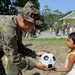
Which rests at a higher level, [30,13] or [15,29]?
[30,13]

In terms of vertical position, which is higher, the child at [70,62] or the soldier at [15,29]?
the soldier at [15,29]

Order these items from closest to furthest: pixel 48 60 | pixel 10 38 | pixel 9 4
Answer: pixel 10 38 → pixel 48 60 → pixel 9 4

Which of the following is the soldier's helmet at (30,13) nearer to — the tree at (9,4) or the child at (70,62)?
the child at (70,62)

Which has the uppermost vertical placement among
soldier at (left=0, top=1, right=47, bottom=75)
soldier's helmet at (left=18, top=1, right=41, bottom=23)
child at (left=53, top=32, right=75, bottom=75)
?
soldier's helmet at (left=18, top=1, right=41, bottom=23)

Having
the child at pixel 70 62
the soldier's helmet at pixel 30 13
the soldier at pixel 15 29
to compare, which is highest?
the soldier's helmet at pixel 30 13

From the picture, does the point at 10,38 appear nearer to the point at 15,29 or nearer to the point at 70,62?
the point at 15,29

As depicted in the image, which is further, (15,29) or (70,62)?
(70,62)

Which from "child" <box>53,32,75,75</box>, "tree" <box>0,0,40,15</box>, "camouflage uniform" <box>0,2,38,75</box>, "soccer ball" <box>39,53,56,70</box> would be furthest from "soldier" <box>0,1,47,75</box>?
"tree" <box>0,0,40,15</box>

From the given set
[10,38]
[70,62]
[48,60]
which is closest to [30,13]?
[10,38]

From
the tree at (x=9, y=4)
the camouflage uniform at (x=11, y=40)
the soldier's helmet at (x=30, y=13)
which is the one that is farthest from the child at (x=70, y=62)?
the tree at (x=9, y=4)

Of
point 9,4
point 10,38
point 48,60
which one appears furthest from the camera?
point 9,4

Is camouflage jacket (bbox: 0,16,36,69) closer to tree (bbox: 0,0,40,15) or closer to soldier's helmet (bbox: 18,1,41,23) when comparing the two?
soldier's helmet (bbox: 18,1,41,23)

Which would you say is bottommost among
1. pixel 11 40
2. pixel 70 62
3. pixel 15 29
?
pixel 70 62

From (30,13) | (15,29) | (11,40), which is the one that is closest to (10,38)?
(11,40)
